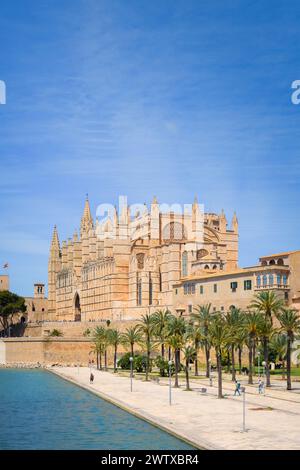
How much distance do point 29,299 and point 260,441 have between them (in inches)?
4359

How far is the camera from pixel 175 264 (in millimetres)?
90625

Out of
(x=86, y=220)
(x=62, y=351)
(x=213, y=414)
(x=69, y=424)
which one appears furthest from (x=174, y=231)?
(x=69, y=424)

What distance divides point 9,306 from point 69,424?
275 ft

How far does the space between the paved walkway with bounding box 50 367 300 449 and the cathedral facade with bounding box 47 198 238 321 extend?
32.3 meters

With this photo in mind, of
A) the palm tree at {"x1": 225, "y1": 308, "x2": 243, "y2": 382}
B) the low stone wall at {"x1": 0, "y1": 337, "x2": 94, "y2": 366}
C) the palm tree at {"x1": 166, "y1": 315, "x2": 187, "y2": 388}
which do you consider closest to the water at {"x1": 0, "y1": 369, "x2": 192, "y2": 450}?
the palm tree at {"x1": 166, "y1": 315, "x2": 187, "y2": 388}

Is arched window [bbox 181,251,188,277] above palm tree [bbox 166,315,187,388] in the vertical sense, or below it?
above

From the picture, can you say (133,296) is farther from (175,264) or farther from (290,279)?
(290,279)

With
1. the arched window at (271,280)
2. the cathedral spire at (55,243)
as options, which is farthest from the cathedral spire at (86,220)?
the arched window at (271,280)

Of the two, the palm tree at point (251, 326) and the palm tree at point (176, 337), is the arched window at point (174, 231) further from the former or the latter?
Answer: the palm tree at point (251, 326)

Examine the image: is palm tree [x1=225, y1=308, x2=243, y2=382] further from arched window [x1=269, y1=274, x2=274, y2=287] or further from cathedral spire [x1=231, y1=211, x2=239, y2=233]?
cathedral spire [x1=231, y1=211, x2=239, y2=233]

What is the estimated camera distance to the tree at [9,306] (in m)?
121

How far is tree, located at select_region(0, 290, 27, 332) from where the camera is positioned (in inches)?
4776

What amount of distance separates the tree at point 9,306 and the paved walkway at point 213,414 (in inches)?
2534
